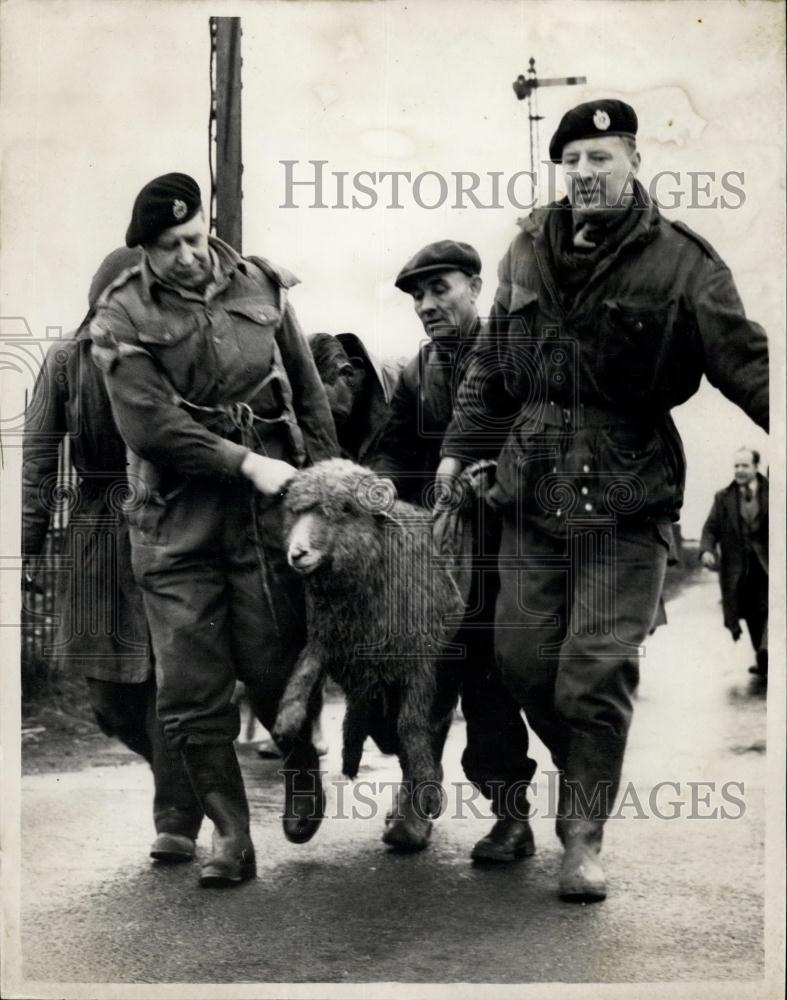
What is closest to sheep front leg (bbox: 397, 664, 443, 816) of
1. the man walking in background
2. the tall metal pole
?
the man walking in background

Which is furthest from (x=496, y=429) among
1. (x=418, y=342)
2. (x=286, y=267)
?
(x=286, y=267)

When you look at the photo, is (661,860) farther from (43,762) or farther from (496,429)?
(43,762)

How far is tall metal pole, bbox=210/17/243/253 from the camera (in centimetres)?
503

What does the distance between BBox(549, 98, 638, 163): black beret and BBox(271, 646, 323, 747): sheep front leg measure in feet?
6.19

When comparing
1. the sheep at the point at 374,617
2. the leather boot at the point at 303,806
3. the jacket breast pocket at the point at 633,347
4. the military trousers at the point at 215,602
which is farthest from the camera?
the leather boot at the point at 303,806

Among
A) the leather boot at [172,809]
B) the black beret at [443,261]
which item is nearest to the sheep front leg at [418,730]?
the leather boot at [172,809]

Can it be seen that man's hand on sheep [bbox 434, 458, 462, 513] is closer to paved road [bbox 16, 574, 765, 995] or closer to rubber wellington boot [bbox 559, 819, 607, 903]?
paved road [bbox 16, 574, 765, 995]

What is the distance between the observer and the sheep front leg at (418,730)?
191 inches

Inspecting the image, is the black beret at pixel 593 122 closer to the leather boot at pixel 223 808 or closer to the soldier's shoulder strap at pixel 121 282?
the soldier's shoulder strap at pixel 121 282

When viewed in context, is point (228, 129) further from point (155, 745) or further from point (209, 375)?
point (155, 745)

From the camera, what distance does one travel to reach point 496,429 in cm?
488

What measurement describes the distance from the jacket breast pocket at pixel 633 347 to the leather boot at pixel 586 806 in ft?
3.75

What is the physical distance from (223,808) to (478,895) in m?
0.92

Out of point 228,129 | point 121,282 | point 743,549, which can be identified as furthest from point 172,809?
point 228,129
